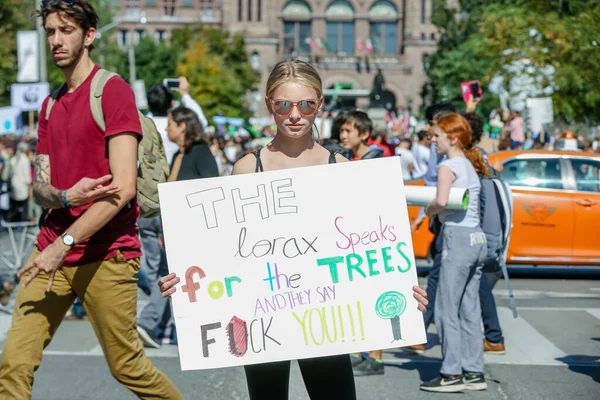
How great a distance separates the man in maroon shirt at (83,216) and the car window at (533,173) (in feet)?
26.8

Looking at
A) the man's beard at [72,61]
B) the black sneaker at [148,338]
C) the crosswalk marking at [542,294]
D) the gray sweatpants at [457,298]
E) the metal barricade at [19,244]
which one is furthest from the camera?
the metal barricade at [19,244]

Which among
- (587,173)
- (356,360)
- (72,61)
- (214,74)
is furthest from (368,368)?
(214,74)

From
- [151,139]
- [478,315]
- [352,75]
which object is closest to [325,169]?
[151,139]

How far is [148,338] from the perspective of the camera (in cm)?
773

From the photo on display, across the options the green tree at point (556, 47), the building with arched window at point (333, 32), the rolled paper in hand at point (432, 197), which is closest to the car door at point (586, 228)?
the rolled paper in hand at point (432, 197)

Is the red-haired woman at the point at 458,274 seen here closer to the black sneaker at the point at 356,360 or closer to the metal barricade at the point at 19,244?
the black sneaker at the point at 356,360

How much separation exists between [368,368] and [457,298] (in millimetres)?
888

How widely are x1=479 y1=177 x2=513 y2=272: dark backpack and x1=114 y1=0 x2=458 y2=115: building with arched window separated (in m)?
97.6

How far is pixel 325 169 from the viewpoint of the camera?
12.2 ft

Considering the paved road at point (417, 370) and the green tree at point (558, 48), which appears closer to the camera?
the paved road at point (417, 370)

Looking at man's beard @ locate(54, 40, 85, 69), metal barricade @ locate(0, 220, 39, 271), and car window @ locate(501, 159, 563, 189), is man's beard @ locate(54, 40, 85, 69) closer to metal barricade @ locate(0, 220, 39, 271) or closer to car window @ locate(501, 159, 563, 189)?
metal barricade @ locate(0, 220, 39, 271)

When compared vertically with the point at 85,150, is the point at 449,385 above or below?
below

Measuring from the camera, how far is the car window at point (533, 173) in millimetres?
11867

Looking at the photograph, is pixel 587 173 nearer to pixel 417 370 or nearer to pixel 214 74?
pixel 417 370
